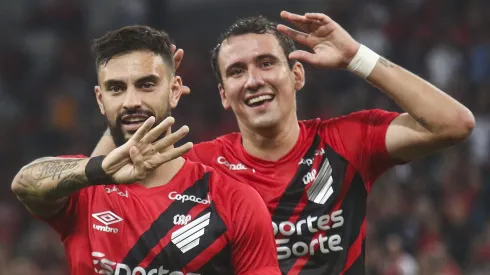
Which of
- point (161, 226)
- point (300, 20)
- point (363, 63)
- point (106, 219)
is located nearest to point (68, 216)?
point (106, 219)

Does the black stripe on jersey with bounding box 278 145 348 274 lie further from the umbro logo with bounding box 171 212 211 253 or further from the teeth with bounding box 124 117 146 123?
the teeth with bounding box 124 117 146 123

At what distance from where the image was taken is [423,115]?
445 cm

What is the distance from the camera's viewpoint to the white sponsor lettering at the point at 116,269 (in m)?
3.89

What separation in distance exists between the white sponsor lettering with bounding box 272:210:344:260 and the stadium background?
3.20 metres

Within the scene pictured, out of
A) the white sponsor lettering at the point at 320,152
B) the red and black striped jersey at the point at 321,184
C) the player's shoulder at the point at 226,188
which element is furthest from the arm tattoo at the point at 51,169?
the white sponsor lettering at the point at 320,152

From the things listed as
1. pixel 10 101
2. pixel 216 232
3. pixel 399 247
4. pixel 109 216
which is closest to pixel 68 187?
pixel 109 216

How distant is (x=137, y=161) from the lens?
11.8 ft

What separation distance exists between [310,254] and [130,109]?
46.4 inches

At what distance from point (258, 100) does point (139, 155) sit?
1.15 m

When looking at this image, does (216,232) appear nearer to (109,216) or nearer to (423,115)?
(109,216)

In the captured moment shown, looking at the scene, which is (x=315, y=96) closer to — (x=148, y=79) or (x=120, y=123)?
(x=148, y=79)

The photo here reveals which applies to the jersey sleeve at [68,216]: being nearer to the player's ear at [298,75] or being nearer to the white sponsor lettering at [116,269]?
the white sponsor lettering at [116,269]

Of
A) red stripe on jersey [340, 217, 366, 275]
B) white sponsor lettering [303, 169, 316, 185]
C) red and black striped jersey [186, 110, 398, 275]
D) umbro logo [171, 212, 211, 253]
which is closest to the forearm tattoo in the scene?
umbro logo [171, 212, 211, 253]

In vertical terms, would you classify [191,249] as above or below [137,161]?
below
